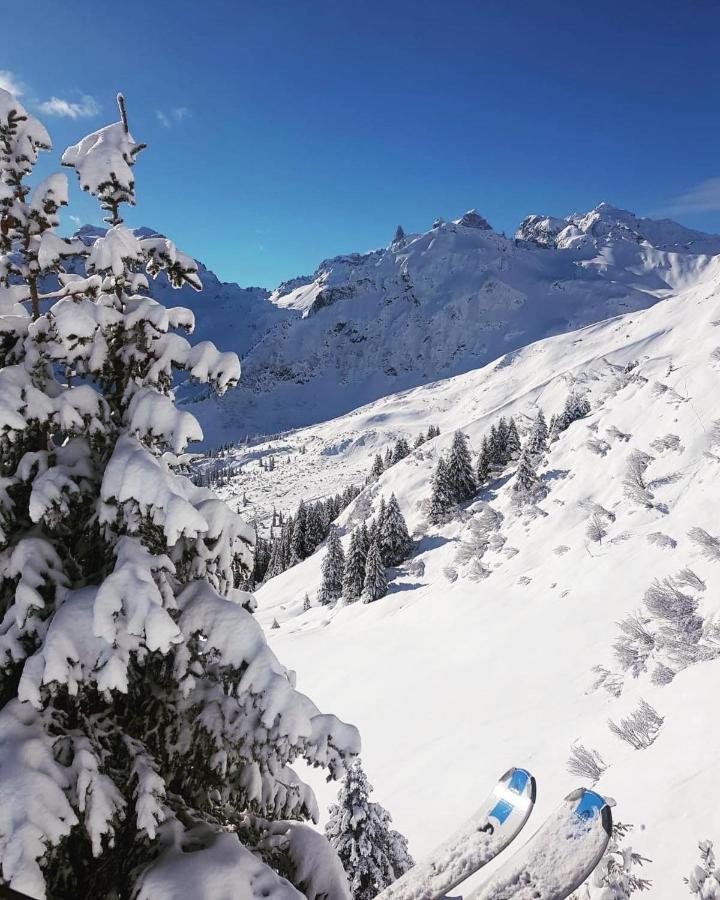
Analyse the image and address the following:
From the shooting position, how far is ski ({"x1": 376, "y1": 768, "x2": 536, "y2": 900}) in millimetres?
6637

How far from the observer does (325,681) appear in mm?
24641

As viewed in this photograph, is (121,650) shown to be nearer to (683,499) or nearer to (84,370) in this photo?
(84,370)

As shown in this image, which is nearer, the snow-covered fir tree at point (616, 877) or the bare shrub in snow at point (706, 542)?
the snow-covered fir tree at point (616, 877)

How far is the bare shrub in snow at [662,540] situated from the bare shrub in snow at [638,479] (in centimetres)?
327

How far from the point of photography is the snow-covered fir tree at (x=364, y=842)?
10.9 m

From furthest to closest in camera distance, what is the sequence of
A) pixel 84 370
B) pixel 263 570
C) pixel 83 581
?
pixel 263 570, pixel 84 370, pixel 83 581

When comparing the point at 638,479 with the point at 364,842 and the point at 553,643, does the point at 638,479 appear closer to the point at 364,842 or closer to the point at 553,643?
the point at 553,643

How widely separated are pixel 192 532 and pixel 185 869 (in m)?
2.20

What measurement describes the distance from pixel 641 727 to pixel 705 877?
412cm

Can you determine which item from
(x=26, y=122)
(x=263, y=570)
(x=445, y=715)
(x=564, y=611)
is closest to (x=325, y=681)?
(x=445, y=715)

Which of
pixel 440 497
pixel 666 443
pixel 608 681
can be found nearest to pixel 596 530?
pixel 666 443

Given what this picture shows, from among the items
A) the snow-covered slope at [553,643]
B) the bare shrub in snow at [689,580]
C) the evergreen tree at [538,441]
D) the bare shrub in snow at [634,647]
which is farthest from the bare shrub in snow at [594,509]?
the evergreen tree at [538,441]

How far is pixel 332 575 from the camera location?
4669 centimetres

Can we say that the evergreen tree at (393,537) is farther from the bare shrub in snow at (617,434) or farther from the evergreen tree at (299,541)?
the evergreen tree at (299,541)
